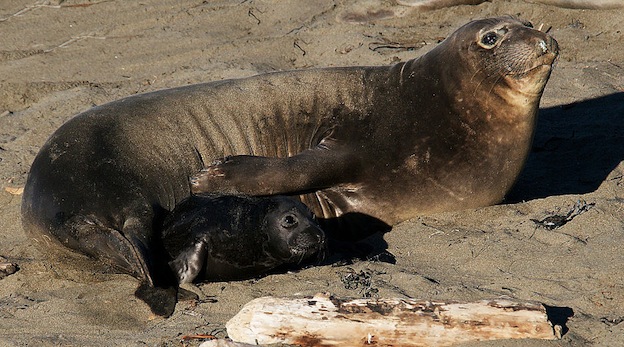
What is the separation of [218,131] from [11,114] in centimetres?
261

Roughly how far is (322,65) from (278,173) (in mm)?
2981

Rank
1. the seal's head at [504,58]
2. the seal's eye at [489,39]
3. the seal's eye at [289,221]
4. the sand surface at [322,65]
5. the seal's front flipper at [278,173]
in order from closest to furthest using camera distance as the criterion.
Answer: the sand surface at [322,65]
the seal's eye at [289,221]
the seal's front flipper at [278,173]
the seal's head at [504,58]
the seal's eye at [489,39]

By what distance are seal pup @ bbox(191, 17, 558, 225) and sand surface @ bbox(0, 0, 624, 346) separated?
0.20 m

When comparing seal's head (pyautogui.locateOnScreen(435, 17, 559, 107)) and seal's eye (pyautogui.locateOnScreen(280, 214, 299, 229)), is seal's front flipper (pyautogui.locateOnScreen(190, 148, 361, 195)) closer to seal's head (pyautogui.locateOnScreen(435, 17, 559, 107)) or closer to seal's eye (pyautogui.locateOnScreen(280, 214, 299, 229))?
seal's eye (pyautogui.locateOnScreen(280, 214, 299, 229))

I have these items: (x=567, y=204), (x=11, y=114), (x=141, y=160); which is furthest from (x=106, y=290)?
(x=11, y=114)

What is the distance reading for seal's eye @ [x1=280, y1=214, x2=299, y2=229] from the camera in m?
4.93

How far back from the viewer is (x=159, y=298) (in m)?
4.55

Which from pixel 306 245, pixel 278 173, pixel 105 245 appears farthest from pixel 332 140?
pixel 105 245

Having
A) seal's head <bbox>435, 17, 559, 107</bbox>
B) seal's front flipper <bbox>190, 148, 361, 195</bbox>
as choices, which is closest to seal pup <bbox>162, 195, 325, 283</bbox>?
seal's front flipper <bbox>190, 148, 361, 195</bbox>

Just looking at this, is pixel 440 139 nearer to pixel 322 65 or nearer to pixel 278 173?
pixel 278 173

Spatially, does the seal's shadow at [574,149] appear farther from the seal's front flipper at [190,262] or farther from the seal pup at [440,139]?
the seal's front flipper at [190,262]

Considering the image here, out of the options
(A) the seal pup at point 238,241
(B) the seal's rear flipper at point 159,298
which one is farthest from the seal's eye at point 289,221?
(B) the seal's rear flipper at point 159,298

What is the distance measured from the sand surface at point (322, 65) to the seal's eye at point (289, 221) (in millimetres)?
245

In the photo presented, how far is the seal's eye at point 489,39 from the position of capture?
5751mm
